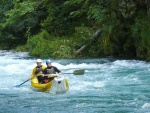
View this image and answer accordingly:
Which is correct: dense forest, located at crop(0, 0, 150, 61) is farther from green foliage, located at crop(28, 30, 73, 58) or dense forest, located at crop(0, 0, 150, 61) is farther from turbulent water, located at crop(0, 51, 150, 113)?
turbulent water, located at crop(0, 51, 150, 113)

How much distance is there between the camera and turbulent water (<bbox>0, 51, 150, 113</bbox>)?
30.4 feet

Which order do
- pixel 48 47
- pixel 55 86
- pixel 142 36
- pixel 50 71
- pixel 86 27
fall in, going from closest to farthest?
1. pixel 55 86
2. pixel 50 71
3. pixel 142 36
4. pixel 48 47
5. pixel 86 27

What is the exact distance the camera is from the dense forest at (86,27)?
17.9 metres

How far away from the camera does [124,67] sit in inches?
622

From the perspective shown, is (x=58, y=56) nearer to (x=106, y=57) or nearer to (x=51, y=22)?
(x=106, y=57)

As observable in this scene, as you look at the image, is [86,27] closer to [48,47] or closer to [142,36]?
[48,47]

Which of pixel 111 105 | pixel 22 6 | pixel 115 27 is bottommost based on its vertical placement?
pixel 111 105

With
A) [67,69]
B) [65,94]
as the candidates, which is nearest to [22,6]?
[67,69]

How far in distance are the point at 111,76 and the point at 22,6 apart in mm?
13182

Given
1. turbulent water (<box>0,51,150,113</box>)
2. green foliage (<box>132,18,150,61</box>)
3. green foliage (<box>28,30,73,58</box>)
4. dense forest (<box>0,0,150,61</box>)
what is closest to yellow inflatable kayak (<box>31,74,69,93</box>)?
turbulent water (<box>0,51,150,113</box>)

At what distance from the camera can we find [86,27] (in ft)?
73.7

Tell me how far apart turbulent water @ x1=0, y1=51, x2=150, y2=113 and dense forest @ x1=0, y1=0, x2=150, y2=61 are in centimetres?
213

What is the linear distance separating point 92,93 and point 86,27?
11.8 meters

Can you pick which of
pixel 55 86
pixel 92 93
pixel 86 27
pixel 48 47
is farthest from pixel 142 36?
pixel 55 86
